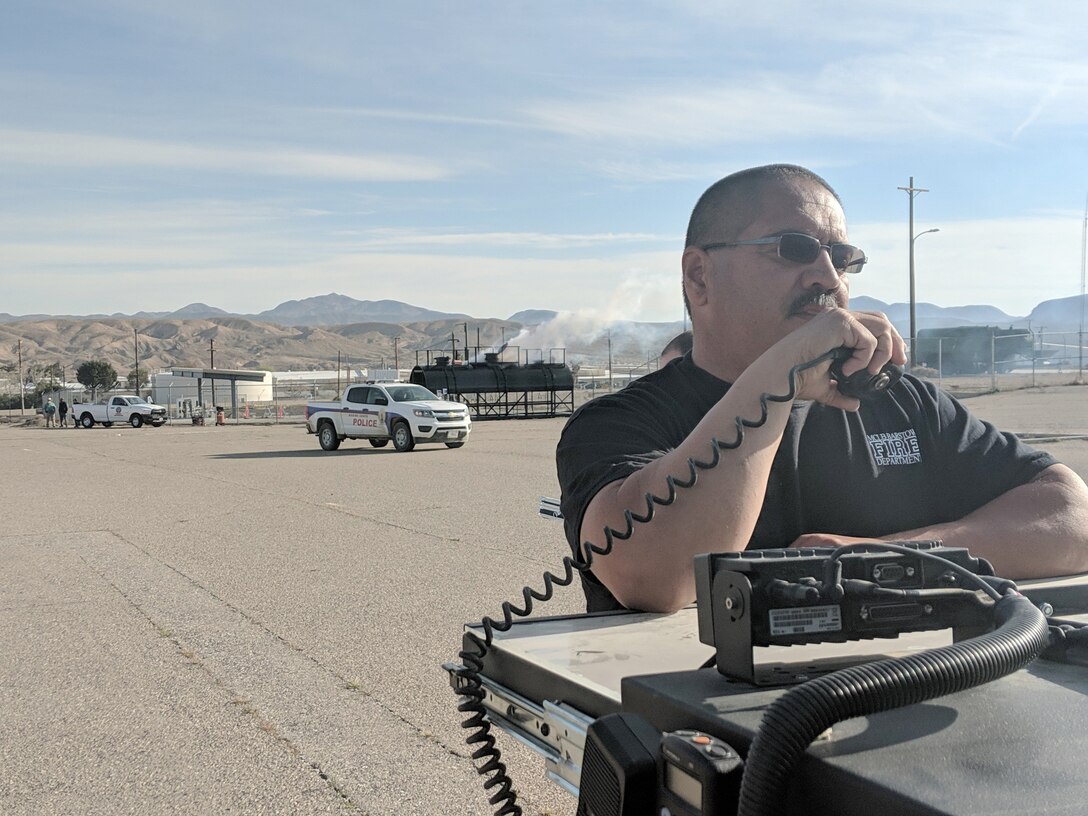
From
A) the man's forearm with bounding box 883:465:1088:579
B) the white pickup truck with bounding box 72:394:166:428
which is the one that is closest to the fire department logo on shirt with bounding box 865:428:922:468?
the man's forearm with bounding box 883:465:1088:579

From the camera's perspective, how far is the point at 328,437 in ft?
84.0

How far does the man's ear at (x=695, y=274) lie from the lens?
270 centimetres

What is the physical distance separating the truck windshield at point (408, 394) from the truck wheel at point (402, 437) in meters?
0.83

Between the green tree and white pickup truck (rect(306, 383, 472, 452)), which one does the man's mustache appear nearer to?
white pickup truck (rect(306, 383, 472, 452))

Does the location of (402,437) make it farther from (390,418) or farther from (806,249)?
(806,249)

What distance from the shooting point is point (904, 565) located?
1308 mm

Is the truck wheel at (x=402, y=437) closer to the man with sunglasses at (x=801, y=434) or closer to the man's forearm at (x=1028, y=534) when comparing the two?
the man with sunglasses at (x=801, y=434)

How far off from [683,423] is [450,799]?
1729mm

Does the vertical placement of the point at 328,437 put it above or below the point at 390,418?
below

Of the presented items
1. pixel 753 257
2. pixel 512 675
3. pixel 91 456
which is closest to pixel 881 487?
pixel 753 257

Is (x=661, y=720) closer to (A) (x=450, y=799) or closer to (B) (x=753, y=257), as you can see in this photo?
(B) (x=753, y=257)

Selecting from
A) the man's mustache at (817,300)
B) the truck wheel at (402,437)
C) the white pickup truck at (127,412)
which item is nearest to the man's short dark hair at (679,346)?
the man's mustache at (817,300)

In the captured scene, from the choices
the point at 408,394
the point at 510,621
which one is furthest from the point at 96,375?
the point at 510,621

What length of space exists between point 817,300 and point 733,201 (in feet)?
1.02
